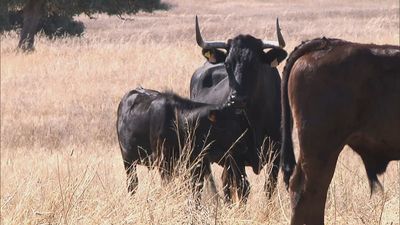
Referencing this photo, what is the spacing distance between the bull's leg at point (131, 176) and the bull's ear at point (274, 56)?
1641mm

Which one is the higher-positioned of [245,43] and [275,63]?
[245,43]

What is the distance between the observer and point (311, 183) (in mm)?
5469

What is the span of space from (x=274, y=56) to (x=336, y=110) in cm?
392

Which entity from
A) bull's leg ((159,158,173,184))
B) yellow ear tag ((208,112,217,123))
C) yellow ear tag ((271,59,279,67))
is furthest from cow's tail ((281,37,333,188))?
yellow ear tag ((271,59,279,67))

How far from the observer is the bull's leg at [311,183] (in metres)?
5.36

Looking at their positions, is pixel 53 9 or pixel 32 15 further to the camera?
pixel 53 9

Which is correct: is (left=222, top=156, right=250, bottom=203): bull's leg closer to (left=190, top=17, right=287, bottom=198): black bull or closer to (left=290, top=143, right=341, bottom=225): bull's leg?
(left=190, top=17, right=287, bottom=198): black bull

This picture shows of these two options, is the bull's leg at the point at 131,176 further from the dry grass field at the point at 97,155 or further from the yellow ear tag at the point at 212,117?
the yellow ear tag at the point at 212,117

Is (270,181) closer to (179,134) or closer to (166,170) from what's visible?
(166,170)

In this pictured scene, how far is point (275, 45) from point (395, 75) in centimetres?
405

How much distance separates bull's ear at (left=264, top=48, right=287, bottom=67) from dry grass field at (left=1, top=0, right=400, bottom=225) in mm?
1163

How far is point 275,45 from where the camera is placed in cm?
920

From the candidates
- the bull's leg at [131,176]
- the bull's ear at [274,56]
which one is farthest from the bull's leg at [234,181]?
the bull's ear at [274,56]

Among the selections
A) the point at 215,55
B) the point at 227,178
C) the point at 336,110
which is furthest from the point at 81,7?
the point at 336,110
